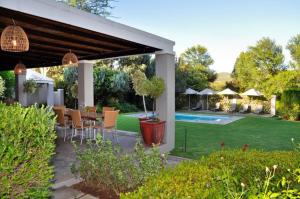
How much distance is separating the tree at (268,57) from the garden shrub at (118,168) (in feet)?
69.2

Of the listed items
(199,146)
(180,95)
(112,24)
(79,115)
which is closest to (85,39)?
(112,24)

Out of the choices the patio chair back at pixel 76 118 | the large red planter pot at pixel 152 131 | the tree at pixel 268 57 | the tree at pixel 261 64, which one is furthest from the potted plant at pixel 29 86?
the tree at pixel 268 57

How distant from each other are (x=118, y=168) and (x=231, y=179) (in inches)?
80.7

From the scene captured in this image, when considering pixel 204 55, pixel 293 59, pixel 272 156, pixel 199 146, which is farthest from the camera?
pixel 204 55

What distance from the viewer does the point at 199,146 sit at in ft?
26.7

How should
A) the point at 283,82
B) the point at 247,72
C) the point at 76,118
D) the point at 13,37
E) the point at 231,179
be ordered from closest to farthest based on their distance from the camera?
the point at 231,179 → the point at 13,37 → the point at 76,118 → the point at 283,82 → the point at 247,72

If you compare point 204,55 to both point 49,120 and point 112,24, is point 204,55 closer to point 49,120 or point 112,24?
point 112,24

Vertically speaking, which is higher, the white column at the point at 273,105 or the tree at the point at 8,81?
the tree at the point at 8,81

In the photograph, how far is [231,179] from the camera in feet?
6.79

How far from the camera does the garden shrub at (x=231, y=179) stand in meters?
1.85

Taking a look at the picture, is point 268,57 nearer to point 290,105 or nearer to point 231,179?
point 290,105

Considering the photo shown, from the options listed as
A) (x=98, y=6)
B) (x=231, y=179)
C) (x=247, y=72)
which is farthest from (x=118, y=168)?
(x=247, y=72)

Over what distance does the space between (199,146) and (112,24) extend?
4738 mm

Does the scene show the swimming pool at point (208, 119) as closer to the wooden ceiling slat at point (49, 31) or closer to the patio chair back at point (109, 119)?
the patio chair back at point (109, 119)
